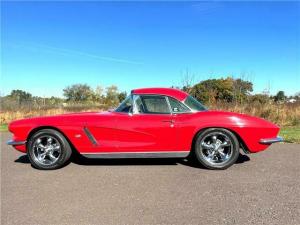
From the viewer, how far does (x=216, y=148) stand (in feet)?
18.1

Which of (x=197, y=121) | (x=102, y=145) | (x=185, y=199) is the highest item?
(x=197, y=121)

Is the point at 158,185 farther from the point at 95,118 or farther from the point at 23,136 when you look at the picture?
the point at 23,136

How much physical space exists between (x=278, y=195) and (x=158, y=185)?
165 centimetres

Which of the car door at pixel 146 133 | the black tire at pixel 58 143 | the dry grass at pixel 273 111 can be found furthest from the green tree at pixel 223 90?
the black tire at pixel 58 143

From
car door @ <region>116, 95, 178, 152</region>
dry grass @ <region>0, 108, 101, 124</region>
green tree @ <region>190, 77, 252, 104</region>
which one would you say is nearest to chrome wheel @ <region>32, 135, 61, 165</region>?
car door @ <region>116, 95, 178, 152</region>

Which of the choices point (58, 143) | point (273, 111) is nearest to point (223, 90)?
point (273, 111)

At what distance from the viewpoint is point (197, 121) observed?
215 inches

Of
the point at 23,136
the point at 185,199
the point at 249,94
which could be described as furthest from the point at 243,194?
the point at 249,94

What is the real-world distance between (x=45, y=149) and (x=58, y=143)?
275 mm

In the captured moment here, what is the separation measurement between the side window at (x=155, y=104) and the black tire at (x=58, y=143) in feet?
5.27

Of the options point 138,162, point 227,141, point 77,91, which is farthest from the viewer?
point 77,91

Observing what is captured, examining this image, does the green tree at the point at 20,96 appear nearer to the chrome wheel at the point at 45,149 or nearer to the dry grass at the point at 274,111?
the dry grass at the point at 274,111

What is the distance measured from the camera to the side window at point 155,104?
5.67 meters

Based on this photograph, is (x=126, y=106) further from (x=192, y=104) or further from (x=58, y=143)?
(x=58, y=143)
